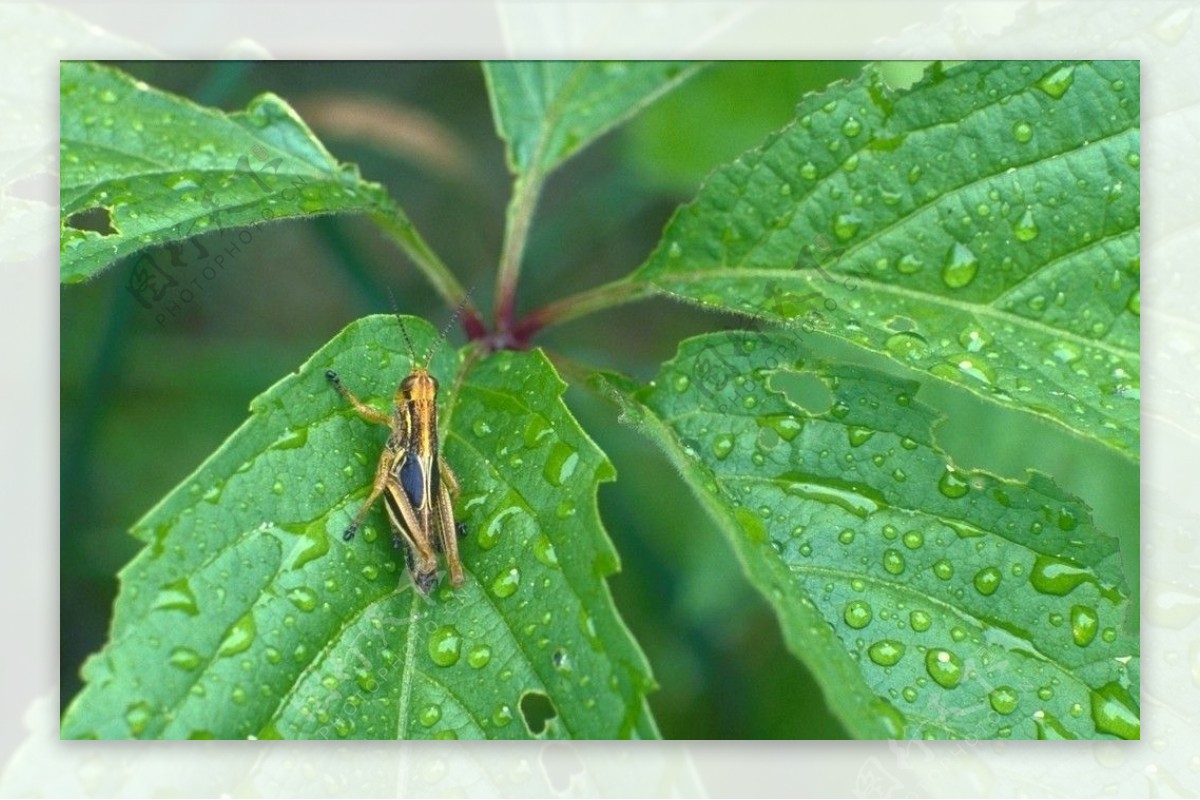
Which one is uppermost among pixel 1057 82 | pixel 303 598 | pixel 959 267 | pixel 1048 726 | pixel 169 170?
pixel 1057 82

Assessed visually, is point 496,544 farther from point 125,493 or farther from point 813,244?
point 125,493

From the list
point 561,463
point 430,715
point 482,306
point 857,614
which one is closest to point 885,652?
point 857,614

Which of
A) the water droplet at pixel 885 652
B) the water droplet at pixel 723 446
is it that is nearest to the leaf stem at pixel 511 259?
the water droplet at pixel 723 446

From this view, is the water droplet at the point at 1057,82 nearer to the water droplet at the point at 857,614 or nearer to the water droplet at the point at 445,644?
the water droplet at the point at 857,614

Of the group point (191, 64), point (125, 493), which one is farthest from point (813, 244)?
point (125, 493)

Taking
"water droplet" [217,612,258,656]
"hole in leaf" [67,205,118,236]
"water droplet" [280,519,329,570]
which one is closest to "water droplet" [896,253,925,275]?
"water droplet" [280,519,329,570]

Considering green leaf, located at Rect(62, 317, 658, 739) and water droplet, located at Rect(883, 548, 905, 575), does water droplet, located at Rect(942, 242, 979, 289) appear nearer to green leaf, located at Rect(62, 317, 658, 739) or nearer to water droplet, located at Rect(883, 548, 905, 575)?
water droplet, located at Rect(883, 548, 905, 575)

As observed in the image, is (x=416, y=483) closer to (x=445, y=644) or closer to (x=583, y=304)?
(x=445, y=644)
